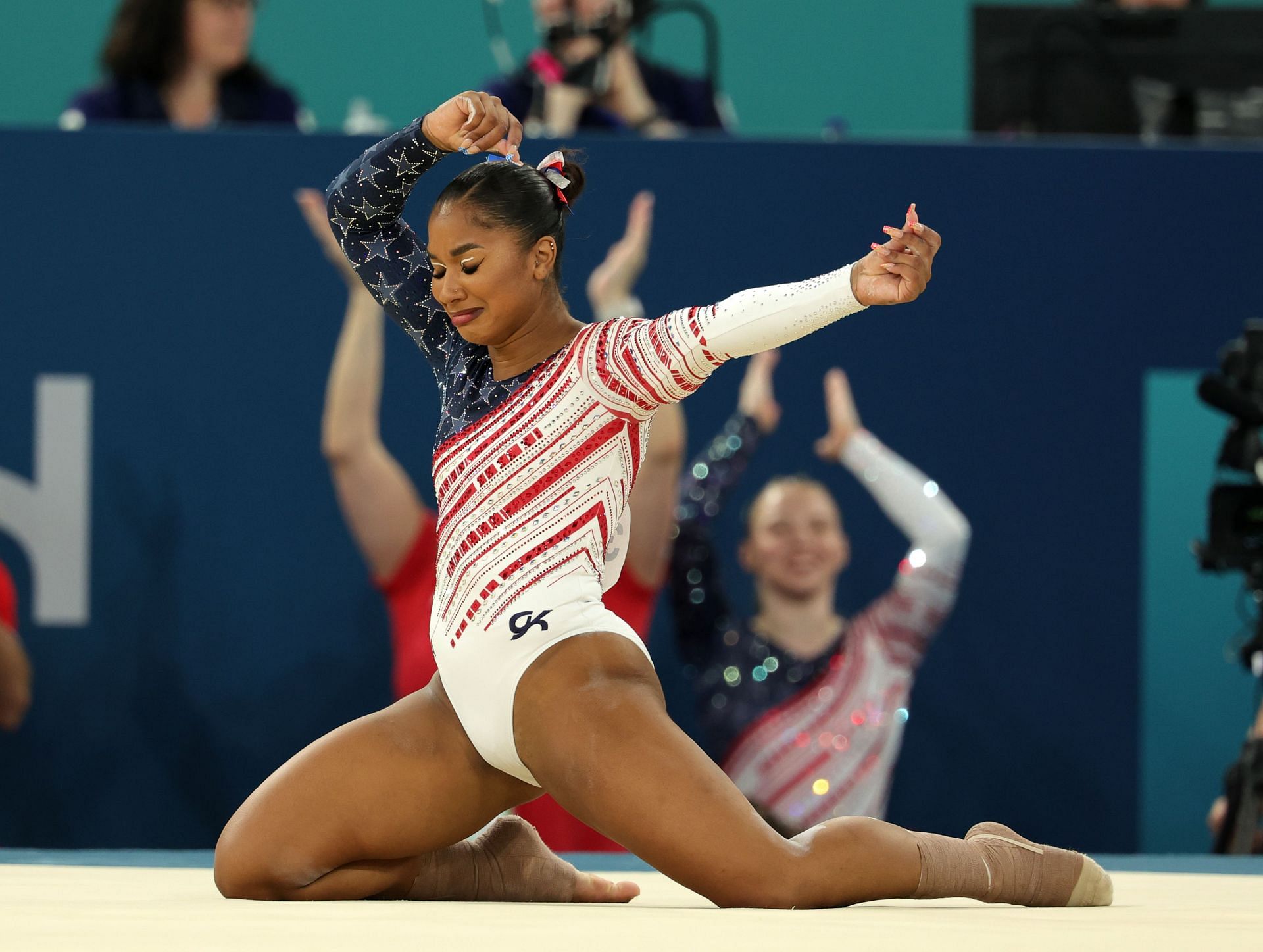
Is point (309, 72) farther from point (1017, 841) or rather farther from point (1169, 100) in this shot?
point (1017, 841)

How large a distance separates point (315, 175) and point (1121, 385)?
221cm

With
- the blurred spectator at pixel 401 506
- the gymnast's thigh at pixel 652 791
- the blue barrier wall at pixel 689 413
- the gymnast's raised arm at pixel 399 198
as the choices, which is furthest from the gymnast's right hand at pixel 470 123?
the blue barrier wall at pixel 689 413

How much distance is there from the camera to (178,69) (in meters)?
4.77

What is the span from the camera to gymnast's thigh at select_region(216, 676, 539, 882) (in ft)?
7.95

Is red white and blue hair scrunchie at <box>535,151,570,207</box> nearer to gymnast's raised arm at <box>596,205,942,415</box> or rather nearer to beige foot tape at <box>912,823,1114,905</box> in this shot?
gymnast's raised arm at <box>596,205,942,415</box>

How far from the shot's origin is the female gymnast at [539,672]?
7.57 feet

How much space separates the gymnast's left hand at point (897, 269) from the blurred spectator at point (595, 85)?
8.10 feet

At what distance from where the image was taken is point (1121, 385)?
458 cm

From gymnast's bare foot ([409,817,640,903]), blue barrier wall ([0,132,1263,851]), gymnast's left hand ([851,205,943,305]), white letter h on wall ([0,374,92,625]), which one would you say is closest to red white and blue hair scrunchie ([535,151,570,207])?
gymnast's left hand ([851,205,943,305])

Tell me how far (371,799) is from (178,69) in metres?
2.96

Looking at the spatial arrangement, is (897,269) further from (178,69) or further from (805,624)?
(178,69)

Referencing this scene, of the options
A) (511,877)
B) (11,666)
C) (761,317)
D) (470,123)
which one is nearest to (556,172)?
(470,123)

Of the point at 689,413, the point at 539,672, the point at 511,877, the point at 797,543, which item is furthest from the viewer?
the point at 689,413

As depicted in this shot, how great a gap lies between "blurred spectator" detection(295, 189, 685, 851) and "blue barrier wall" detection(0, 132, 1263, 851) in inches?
5.6
